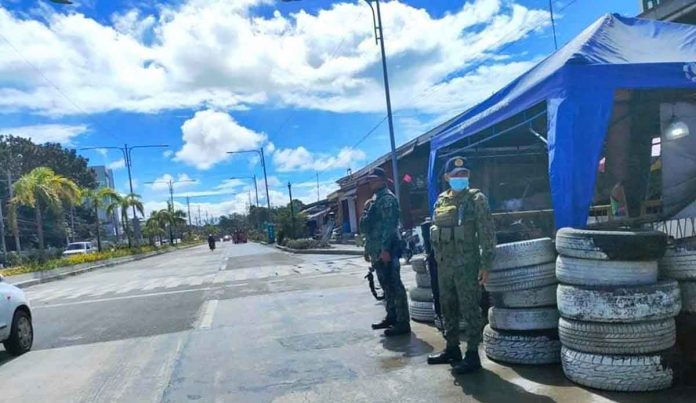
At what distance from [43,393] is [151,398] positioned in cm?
137

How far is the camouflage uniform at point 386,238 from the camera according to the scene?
21.0 feet

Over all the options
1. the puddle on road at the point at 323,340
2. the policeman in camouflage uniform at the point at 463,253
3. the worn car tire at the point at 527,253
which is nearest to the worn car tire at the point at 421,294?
the puddle on road at the point at 323,340

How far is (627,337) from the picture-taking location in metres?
3.93

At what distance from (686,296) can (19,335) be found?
312 inches

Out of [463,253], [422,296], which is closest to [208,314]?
[422,296]

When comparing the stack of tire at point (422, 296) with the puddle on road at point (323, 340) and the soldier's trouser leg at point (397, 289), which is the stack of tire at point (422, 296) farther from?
the puddle on road at point (323, 340)

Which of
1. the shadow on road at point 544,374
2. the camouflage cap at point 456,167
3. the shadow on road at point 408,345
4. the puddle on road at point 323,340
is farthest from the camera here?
the puddle on road at point 323,340

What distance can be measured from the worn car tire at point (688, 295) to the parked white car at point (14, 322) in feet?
25.2

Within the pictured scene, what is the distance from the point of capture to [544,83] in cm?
535

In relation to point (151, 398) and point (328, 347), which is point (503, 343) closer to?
point (328, 347)

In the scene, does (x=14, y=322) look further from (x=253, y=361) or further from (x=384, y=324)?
(x=384, y=324)

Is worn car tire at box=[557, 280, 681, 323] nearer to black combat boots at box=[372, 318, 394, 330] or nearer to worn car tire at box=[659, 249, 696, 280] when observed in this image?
worn car tire at box=[659, 249, 696, 280]

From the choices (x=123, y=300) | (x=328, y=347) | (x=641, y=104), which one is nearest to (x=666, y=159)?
(x=641, y=104)

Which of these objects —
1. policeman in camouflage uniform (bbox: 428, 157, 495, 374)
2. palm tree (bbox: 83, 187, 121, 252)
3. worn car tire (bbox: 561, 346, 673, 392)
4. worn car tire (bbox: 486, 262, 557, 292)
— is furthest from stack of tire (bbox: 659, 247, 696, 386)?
palm tree (bbox: 83, 187, 121, 252)
